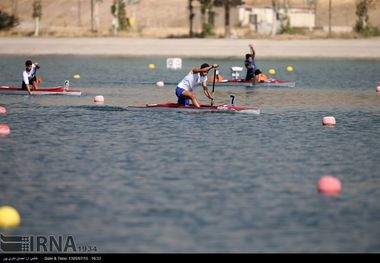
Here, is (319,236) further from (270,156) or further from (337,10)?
(337,10)

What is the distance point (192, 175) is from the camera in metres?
20.7

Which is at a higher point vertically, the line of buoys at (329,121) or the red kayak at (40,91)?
the red kayak at (40,91)

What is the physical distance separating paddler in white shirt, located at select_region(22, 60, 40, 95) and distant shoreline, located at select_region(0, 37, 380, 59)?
3506 centimetres

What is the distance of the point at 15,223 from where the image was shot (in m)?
16.3

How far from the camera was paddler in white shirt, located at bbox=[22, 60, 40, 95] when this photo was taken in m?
38.4

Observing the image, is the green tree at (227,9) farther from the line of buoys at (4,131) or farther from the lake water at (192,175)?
the line of buoys at (4,131)

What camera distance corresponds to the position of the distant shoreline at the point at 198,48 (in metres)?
74.4

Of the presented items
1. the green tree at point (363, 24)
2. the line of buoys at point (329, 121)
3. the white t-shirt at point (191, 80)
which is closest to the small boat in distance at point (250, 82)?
the white t-shirt at point (191, 80)

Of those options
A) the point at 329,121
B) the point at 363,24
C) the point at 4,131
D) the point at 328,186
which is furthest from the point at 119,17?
the point at 328,186

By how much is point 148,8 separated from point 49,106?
11962 cm

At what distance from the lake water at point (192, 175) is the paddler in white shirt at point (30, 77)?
52 cm

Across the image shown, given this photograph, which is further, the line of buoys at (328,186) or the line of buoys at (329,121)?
the line of buoys at (329,121)

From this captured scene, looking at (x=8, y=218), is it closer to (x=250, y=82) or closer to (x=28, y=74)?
(x=28, y=74)

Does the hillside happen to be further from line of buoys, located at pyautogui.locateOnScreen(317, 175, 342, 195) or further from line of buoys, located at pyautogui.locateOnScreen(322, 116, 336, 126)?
line of buoys, located at pyautogui.locateOnScreen(317, 175, 342, 195)
